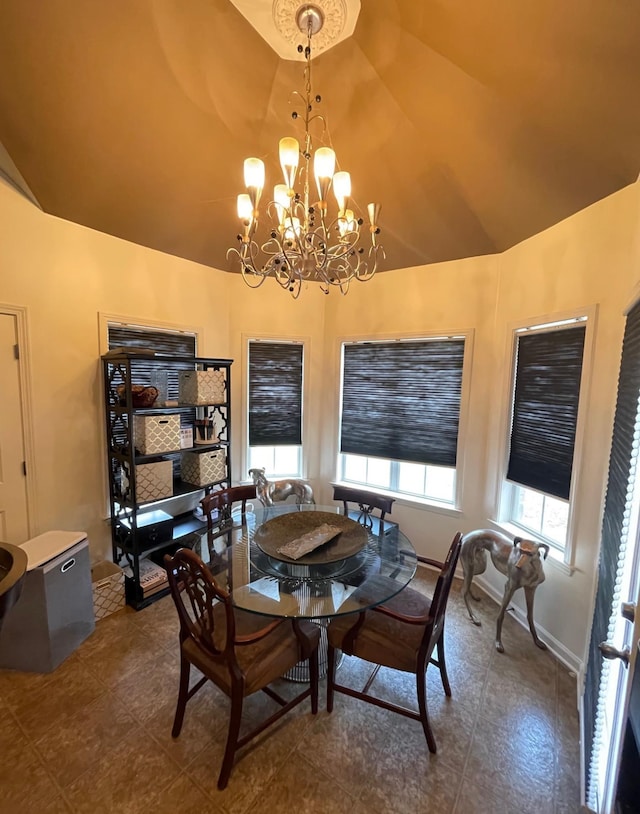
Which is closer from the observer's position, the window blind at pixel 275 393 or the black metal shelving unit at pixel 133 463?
the black metal shelving unit at pixel 133 463

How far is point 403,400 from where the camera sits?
3.51 m

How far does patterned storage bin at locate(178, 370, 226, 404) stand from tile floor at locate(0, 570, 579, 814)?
1.90 metres

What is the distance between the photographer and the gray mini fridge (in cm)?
210

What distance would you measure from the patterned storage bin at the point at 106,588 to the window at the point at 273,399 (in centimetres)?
159

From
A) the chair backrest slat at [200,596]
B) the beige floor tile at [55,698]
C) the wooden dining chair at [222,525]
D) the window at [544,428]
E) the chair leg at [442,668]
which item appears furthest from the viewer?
the window at [544,428]

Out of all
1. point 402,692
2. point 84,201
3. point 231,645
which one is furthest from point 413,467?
point 84,201

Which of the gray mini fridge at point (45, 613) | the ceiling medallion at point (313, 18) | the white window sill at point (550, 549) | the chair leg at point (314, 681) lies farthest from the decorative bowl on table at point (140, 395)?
the white window sill at point (550, 549)

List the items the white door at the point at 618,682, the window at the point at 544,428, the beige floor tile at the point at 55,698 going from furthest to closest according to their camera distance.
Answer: the window at the point at 544,428 < the beige floor tile at the point at 55,698 < the white door at the point at 618,682

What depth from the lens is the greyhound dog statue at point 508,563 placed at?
229 cm

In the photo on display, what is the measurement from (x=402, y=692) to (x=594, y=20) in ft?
11.3

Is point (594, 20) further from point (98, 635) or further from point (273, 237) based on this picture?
point (98, 635)

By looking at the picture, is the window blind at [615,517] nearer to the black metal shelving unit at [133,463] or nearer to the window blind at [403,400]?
the window blind at [403,400]

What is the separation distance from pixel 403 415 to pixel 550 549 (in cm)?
162

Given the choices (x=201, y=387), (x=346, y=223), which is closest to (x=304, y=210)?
(x=346, y=223)
